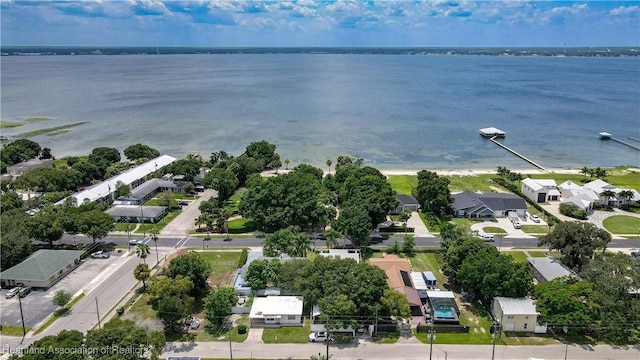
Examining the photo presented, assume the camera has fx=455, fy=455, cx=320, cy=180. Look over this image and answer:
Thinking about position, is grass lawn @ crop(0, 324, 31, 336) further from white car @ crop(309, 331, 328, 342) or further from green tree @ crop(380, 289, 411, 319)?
Result: green tree @ crop(380, 289, 411, 319)

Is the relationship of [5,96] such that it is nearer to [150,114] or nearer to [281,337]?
[150,114]

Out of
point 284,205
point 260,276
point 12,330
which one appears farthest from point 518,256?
Result: point 12,330

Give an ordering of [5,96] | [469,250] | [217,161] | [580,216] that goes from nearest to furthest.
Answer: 1. [469,250]
2. [580,216]
3. [217,161]
4. [5,96]

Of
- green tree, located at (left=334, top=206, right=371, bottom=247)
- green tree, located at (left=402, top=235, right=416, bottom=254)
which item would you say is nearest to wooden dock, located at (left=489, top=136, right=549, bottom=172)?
green tree, located at (left=402, top=235, right=416, bottom=254)

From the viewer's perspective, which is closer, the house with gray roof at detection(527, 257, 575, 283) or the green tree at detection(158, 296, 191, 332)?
the green tree at detection(158, 296, 191, 332)

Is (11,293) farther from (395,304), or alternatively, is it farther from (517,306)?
(517,306)

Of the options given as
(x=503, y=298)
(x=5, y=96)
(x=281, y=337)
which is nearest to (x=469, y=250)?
(x=503, y=298)
